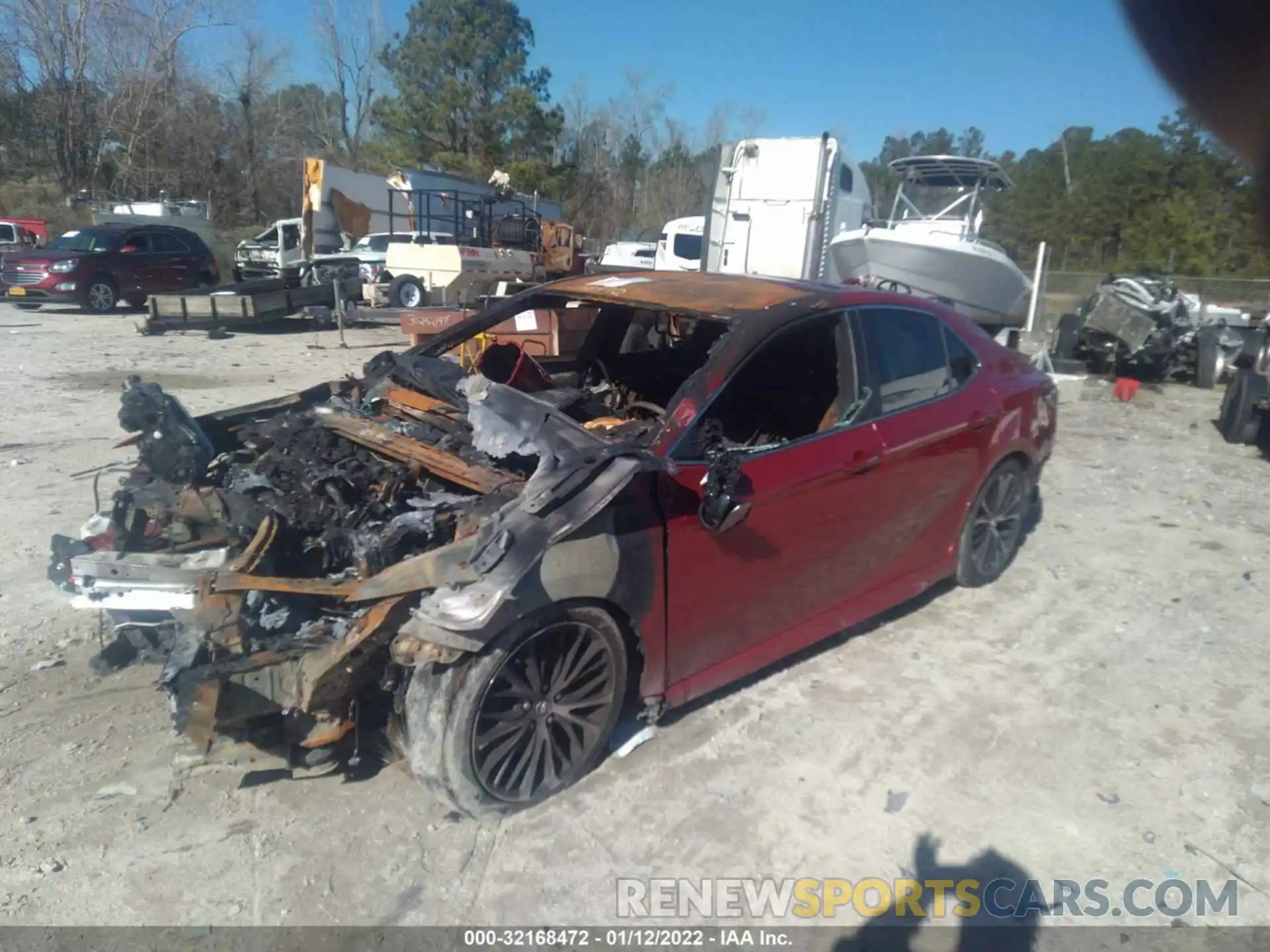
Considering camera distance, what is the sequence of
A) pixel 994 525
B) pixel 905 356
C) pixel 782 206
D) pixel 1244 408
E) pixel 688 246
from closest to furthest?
pixel 905 356 → pixel 994 525 → pixel 1244 408 → pixel 782 206 → pixel 688 246

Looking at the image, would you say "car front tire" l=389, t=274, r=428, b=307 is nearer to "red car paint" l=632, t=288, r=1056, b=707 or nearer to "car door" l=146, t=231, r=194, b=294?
"car door" l=146, t=231, r=194, b=294

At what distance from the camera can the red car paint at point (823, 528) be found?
3219mm

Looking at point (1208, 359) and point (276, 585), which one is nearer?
point (276, 585)

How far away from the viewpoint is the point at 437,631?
2.67 meters

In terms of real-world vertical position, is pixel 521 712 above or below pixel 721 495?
below

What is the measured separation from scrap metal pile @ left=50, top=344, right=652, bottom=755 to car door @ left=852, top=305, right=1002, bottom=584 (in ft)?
3.75

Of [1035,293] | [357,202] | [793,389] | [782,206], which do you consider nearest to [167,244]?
[357,202]

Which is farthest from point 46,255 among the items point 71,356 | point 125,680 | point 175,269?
point 125,680

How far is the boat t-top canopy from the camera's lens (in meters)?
14.0

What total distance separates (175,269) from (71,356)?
7.20 m

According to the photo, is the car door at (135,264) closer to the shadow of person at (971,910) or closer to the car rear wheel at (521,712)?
the car rear wheel at (521,712)

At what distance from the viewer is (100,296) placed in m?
17.8

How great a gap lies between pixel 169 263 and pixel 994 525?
18.8 meters

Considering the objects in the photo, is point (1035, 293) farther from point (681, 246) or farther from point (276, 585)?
point (276, 585)
